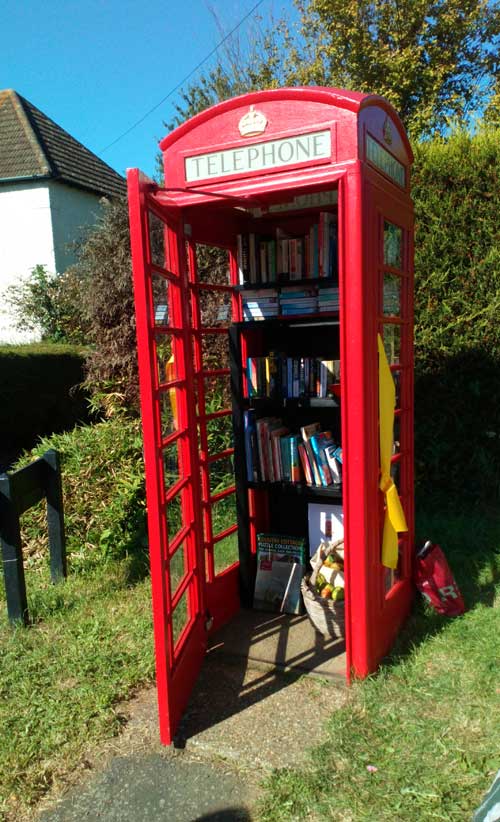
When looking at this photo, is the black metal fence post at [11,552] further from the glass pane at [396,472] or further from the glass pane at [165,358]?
the glass pane at [396,472]

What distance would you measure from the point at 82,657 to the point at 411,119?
39.0 ft

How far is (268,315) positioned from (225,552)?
1595 millimetres

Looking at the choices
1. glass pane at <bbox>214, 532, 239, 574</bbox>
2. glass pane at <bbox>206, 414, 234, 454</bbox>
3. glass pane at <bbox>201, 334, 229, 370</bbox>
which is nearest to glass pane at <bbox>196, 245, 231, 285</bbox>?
glass pane at <bbox>201, 334, 229, 370</bbox>

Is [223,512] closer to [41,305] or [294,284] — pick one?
Result: [294,284]

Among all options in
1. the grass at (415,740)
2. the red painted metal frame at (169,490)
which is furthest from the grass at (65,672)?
the grass at (415,740)

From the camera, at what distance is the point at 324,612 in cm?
342

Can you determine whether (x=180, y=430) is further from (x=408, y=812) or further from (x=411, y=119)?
(x=411, y=119)

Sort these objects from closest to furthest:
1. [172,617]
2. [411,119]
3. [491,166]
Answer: [172,617] < [491,166] < [411,119]

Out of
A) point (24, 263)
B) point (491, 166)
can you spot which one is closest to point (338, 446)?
point (491, 166)

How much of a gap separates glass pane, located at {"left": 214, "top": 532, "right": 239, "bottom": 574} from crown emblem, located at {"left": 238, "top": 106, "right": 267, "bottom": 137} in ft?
7.92

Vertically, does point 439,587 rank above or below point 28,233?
below

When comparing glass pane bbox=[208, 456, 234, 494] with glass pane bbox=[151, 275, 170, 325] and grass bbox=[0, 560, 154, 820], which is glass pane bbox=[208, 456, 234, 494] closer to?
grass bbox=[0, 560, 154, 820]

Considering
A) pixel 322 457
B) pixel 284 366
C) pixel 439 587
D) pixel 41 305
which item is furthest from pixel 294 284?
pixel 41 305

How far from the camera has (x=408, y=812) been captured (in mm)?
2242
